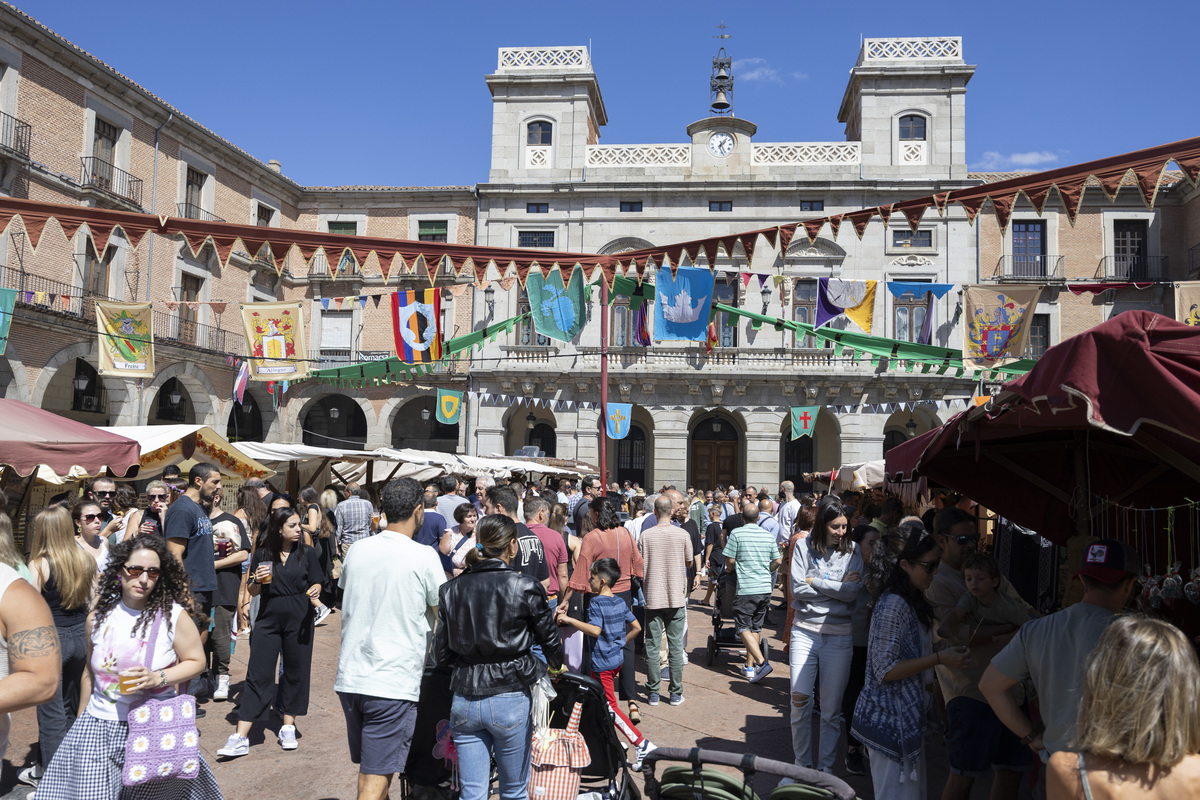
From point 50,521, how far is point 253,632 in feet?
5.32

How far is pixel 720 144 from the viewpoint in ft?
90.6

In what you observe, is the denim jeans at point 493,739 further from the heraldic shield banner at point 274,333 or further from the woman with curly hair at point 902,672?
the heraldic shield banner at point 274,333

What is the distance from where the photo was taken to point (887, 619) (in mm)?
4102

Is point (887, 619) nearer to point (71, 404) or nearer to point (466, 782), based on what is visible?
point (466, 782)

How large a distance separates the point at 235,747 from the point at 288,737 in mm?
362

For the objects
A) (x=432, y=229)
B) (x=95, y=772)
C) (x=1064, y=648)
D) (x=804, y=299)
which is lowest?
(x=95, y=772)

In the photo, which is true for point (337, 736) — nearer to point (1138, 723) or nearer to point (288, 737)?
point (288, 737)

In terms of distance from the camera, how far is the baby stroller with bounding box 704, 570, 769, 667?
8.76 m

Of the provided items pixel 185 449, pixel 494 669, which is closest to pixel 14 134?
pixel 185 449

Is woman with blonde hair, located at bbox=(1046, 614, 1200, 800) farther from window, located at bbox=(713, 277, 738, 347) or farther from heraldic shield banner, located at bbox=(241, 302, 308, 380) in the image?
window, located at bbox=(713, 277, 738, 347)

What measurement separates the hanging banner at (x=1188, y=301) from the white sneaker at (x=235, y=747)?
12103 mm

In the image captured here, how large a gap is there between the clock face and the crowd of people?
903 inches

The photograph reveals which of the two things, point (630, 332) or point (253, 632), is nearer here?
point (253, 632)

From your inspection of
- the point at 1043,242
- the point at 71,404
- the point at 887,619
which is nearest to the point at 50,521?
the point at 887,619
